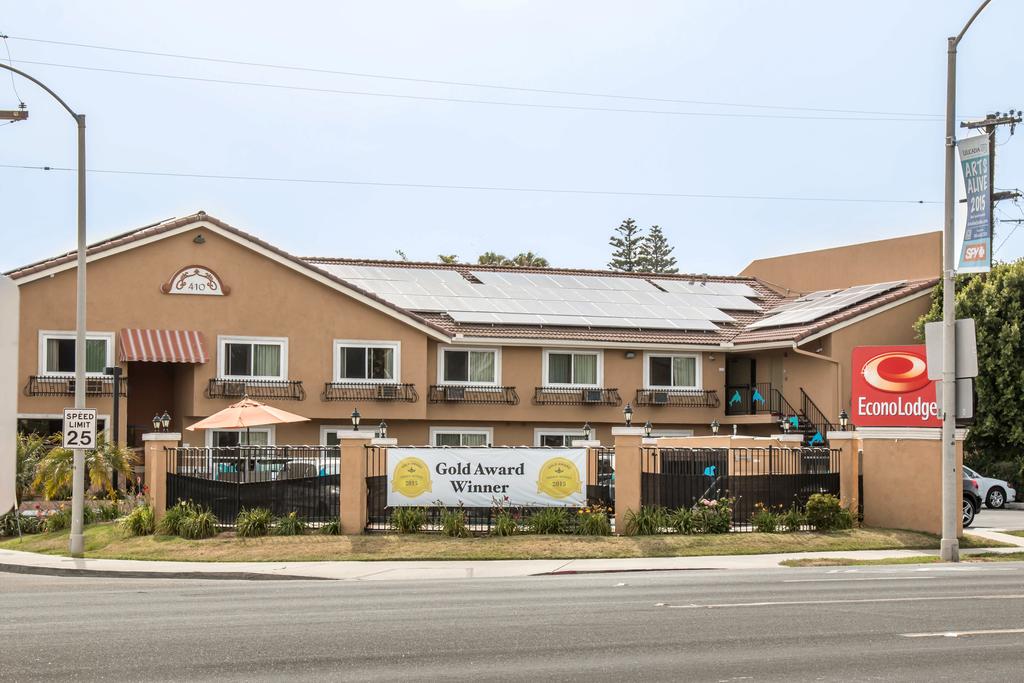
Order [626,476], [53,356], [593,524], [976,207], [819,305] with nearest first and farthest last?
[976,207] < [593,524] < [626,476] < [53,356] < [819,305]

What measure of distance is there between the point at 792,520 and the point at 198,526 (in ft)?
39.9

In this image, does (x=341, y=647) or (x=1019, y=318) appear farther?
(x=1019, y=318)

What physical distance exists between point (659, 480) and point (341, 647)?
1483cm

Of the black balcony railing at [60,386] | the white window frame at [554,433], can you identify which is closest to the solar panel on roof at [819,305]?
the white window frame at [554,433]

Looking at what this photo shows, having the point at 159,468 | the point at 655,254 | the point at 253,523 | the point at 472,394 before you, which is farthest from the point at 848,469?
the point at 655,254

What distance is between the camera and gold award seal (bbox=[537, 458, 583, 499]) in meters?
26.7

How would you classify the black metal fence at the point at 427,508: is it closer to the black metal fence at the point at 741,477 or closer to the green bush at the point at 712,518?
the black metal fence at the point at 741,477

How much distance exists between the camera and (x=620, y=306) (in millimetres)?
47156

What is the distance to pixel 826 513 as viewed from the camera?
26.9 m

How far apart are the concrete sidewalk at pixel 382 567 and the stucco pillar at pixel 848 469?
114 inches

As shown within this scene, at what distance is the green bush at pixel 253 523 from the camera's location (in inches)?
1008

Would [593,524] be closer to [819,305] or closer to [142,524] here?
[142,524]

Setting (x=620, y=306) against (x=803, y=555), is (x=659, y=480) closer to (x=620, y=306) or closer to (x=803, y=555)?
(x=803, y=555)

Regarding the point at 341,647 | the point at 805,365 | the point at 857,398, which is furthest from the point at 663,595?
the point at 805,365
